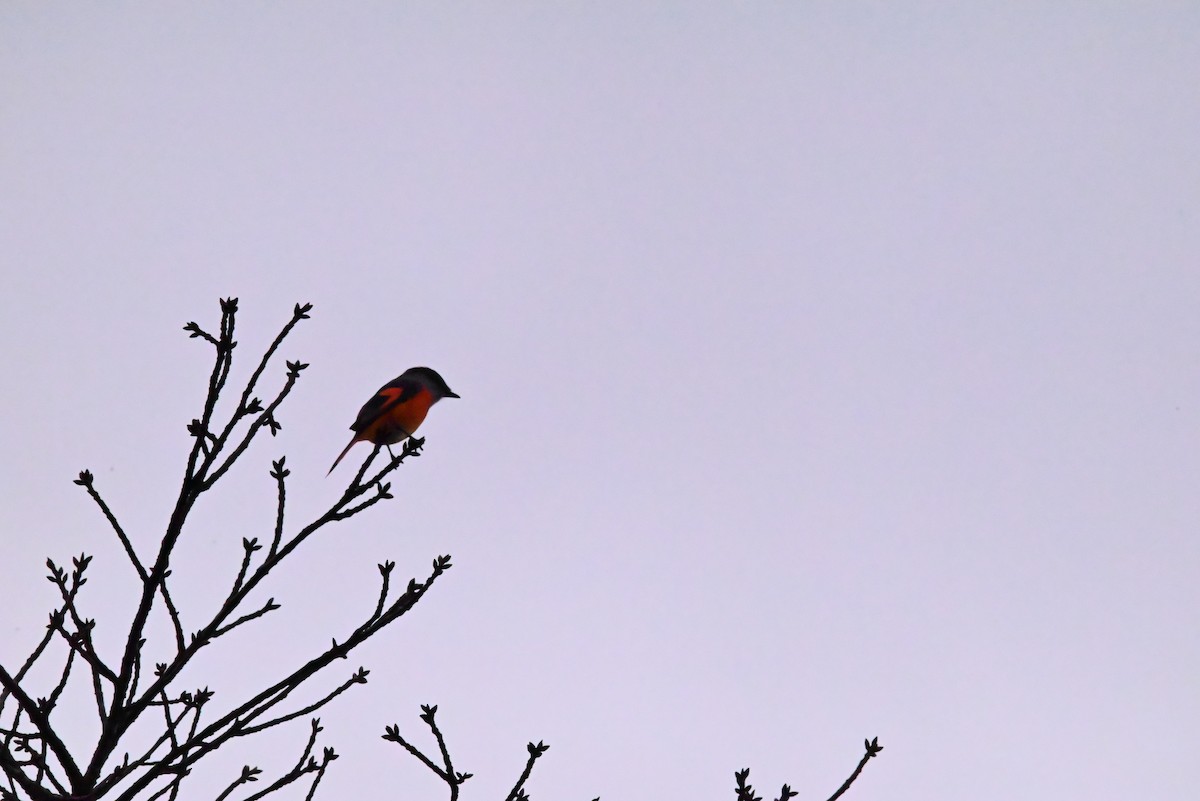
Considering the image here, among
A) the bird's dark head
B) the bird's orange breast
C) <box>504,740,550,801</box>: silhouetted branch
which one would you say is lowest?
<box>504,740,550,801</box>: silhouetted branch

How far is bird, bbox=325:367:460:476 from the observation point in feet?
18.0

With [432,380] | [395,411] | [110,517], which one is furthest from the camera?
[432,380]

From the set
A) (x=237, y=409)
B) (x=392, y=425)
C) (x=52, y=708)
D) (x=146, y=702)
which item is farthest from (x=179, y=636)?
(x=392, y=425)

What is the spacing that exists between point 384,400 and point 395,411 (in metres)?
0.17

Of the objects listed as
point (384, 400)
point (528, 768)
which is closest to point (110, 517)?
point (528, 768)

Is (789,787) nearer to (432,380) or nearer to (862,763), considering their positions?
(862,763)

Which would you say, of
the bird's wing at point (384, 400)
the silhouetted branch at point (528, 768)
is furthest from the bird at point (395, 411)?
the silhouetted branch at point (528, 768)

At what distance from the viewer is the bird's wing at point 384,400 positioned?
5.50 m

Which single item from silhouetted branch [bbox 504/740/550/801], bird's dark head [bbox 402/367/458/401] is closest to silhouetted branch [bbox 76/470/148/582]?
silhouetted branch [bbox 504/740/550/801]

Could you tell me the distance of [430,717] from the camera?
336cm

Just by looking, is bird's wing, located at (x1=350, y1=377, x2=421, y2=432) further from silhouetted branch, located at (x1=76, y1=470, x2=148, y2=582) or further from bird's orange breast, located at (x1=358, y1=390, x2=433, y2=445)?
silhouetted branch, located at (x1=76, y1=470, x2=148, y2=582)

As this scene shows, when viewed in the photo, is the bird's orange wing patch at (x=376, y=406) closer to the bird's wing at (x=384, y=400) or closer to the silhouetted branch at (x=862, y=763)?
the bird's wing at (x=384, y=400)

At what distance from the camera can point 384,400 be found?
222 inches

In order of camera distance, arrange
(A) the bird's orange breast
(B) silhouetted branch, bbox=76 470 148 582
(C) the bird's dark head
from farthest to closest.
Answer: (C) the bird's dark head, (A) the bird's orange breast, (B) silhouetted branch, bbox=76 470 148 582
